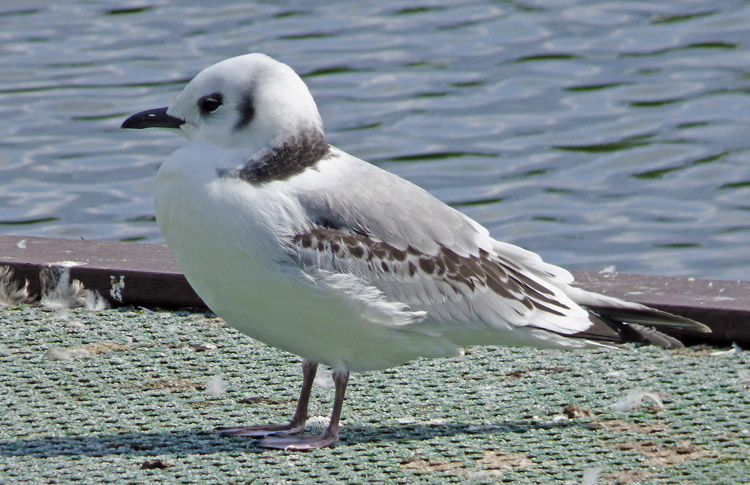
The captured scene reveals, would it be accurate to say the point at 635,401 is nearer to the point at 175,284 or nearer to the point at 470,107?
the point at 175,284

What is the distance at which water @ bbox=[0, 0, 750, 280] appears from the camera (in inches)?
346

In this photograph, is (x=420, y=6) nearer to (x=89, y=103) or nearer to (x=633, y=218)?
(x=89, y=103)

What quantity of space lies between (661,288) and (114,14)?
781cm

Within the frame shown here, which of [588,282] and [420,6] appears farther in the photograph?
[420,6]

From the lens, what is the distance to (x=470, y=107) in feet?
33.4

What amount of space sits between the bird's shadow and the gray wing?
32cm

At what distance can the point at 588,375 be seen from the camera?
4.95 metres

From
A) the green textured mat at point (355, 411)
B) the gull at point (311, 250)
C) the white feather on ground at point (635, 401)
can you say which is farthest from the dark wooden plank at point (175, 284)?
the gull at point (311, 250)

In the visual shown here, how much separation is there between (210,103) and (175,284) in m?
1.42

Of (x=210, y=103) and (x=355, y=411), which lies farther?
(x=355, y=411)

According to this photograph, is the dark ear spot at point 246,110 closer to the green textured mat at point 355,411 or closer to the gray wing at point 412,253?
the gray wing at point 412,253

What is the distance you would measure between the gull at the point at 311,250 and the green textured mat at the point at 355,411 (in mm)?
211

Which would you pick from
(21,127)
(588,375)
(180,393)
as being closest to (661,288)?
(588,375)

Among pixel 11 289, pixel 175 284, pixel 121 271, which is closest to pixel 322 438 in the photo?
pixel 175 284
